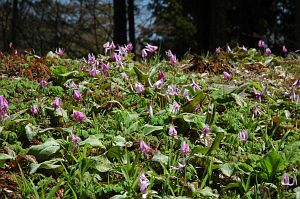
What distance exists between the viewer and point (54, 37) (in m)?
25.4

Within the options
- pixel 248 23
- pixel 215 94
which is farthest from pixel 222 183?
pixel 248 23

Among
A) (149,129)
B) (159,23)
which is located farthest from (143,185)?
(159,23)

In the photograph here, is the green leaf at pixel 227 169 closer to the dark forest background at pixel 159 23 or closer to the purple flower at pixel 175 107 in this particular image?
the purple flower at pixel 175 107

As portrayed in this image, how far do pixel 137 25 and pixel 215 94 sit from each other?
21.4 metres

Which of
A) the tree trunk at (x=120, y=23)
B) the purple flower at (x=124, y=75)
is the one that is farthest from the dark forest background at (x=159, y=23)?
the purple flower at (x=124, y=75)

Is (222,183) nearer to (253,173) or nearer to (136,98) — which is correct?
(253,173)

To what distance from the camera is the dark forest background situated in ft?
53.7

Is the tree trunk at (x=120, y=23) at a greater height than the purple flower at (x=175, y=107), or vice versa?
the tree trunk at (x=120, y=23)

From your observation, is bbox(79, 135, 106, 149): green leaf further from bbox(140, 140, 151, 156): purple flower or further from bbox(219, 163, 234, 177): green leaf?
bbox(219, 163, 234, 177): green leaf

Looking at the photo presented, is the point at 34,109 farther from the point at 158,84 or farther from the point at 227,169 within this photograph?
the point at 227,169

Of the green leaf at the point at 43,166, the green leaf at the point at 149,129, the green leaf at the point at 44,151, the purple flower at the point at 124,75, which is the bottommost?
the green leaf at the point at 43,166

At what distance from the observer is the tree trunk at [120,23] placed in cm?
1745

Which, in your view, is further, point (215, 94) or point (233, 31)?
point (233, 31)

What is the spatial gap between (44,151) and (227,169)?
3.73 ft
